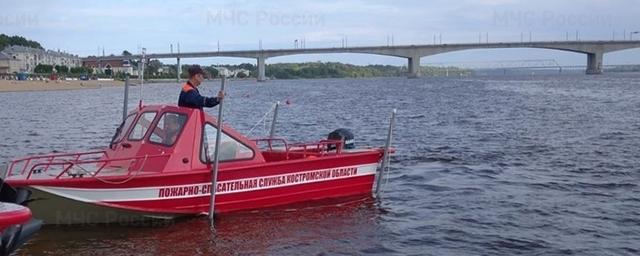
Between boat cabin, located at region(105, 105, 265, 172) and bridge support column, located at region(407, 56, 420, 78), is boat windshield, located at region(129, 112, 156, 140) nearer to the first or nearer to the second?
boat cabin, located at region(105, 105, 265, 172)

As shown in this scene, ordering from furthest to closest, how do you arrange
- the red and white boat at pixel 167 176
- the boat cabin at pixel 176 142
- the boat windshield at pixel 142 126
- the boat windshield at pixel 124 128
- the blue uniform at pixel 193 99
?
the boat windshield at pixel 124 128 → the boat windshield at pixel 142 126 → the blue uniform at pixel 193 99 → the boat cabin at pixel 176 142 → the red and white boat at pixel 167 176

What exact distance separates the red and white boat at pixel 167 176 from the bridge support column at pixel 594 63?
128759 mm

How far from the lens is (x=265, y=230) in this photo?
12.2m

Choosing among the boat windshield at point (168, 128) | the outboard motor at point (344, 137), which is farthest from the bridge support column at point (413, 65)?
the boat windshield at point (168, 128)

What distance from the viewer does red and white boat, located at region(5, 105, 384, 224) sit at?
1123 centimetres

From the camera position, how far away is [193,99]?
40.5 feet

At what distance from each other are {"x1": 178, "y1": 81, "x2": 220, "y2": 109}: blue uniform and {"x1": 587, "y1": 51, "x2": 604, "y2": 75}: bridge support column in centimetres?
13012

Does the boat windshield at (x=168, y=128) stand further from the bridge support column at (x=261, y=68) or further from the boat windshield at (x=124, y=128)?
the bridge support column at (x=261, y=68)

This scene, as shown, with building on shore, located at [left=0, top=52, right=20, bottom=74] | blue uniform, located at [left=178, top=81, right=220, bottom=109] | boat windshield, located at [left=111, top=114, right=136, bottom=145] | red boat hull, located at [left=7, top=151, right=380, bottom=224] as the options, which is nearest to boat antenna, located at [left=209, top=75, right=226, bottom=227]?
red boat hull, located at [left=7, top=151, right=380, bottom=224]

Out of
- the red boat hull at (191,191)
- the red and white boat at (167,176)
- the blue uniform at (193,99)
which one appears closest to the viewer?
the red boat hull at (191,191)

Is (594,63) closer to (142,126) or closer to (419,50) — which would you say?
(419,50)

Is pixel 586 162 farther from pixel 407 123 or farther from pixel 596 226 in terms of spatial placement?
Answer: pixel 407 123

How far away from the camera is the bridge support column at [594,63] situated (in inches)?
5212

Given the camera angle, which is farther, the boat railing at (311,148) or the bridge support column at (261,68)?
the bridge support column at (261,68)
